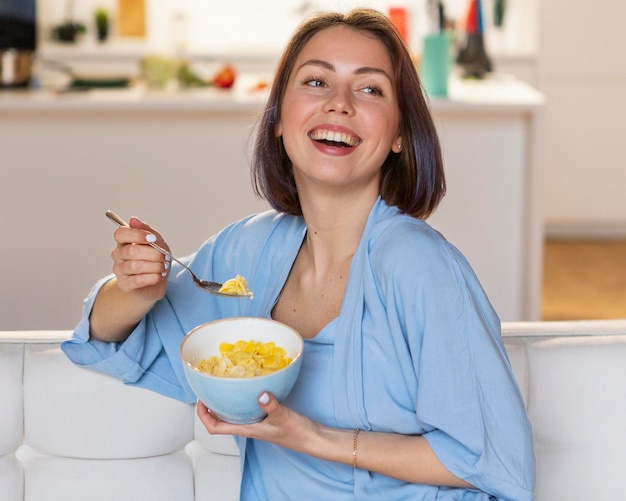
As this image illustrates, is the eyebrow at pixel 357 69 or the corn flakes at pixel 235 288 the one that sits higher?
the eyebrow at pixel 357 69

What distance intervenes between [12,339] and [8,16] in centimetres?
259

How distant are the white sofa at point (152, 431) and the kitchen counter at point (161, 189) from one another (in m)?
1.88

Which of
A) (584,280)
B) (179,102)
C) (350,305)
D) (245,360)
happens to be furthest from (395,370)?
(584,280)

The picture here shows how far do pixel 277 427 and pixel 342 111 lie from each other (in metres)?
0.46

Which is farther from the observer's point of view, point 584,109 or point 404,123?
point 584,109

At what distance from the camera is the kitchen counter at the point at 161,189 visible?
3.38 m

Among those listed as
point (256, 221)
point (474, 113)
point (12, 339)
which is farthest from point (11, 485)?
point (474, 113)

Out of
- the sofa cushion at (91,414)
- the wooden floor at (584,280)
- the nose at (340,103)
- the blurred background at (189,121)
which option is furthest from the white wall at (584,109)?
the sofa cushion at (91,414)

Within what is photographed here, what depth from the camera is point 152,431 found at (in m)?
1.52

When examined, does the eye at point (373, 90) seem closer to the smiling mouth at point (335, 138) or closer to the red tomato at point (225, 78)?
the smiling mouth at point (335, 138)

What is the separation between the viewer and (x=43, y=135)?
3383 mm

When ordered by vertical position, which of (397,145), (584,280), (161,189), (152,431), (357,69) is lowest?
(584,280)

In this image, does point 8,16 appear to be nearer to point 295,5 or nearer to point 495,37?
point 295,5

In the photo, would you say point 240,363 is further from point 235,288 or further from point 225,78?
point 225,78
